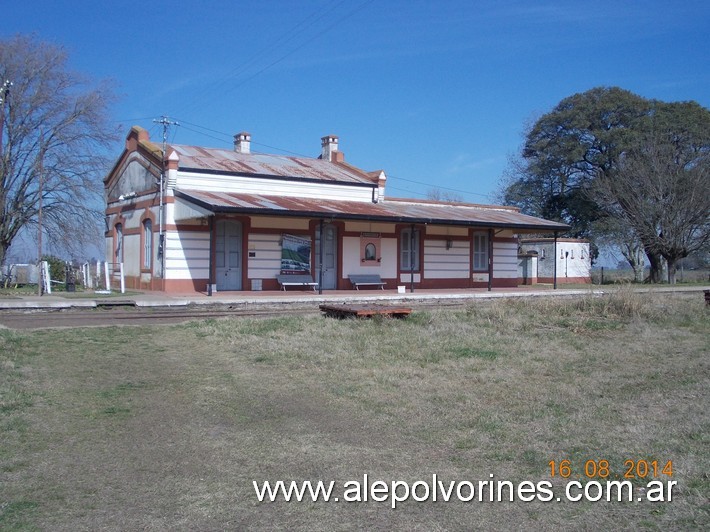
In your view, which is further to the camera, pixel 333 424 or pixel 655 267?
pixel 655 267

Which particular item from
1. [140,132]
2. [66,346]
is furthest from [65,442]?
[140,132]

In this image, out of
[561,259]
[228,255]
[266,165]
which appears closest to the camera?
[228,255]

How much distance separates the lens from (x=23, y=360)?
10.3 meters

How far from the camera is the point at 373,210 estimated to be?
2923 cm

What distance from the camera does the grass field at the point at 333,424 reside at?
4637mm

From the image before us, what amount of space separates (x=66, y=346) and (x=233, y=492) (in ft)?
26.2

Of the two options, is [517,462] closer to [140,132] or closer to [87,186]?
[140,132]

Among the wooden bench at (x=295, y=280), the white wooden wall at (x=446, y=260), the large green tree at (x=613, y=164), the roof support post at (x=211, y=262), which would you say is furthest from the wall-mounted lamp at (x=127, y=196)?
the large green tree at (x=613, y=164)

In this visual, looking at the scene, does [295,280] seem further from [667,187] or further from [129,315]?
[667,187]

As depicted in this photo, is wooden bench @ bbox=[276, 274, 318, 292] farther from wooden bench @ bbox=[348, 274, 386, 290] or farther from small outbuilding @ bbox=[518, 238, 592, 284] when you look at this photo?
small outbuilding @ bbox=[518, 238, 592, 284]

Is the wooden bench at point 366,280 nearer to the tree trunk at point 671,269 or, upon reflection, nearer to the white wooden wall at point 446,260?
the white wooden wall at point 446,260

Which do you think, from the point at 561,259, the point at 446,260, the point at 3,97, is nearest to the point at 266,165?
the point at 446,260

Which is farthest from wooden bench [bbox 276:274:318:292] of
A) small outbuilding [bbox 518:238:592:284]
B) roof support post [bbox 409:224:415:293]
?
small outbuilding [bbox 518:238:592:284]

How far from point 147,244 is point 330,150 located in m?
11.6
